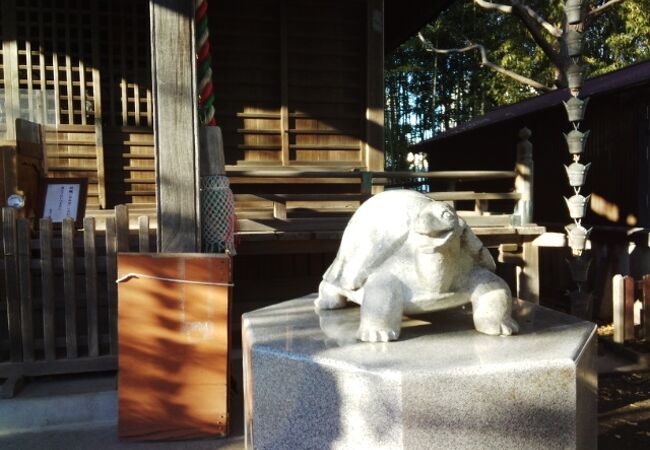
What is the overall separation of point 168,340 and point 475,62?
1929 cm

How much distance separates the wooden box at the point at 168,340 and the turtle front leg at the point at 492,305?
5.36ft

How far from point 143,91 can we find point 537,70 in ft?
43.2

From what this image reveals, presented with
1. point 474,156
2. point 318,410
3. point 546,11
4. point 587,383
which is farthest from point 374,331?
point 546,11

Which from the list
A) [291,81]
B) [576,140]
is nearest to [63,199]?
[291,81]

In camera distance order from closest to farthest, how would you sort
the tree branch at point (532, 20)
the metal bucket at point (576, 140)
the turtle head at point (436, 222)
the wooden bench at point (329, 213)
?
the turtle head at point (436, 222) < the wooden bench at point (329, 213) < the metal bucket at point (576, 140) < the tree branch at point (532, 20)

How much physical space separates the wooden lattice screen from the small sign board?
159cm

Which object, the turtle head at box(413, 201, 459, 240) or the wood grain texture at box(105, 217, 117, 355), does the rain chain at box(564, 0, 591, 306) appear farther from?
the wood grain texture at box(105, 217, 117, 355)

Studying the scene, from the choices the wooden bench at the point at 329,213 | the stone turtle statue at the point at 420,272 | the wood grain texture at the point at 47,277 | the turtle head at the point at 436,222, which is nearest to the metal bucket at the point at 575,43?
the wooden bench at the point at 329,213

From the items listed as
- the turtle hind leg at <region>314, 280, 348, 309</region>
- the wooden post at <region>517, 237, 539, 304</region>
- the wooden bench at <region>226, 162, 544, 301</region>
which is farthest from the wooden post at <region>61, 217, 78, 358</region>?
the wooden post at <region>517, 237, 539, 304</region>

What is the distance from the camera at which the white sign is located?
4738 millimetres

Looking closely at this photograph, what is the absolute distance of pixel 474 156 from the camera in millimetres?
12695

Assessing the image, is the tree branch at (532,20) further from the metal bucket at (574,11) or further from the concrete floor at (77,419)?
the concrete floor at (77,419)

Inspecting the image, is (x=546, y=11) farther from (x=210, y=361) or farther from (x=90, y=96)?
(x=210, y=361)

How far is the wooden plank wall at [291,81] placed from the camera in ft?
21.3
